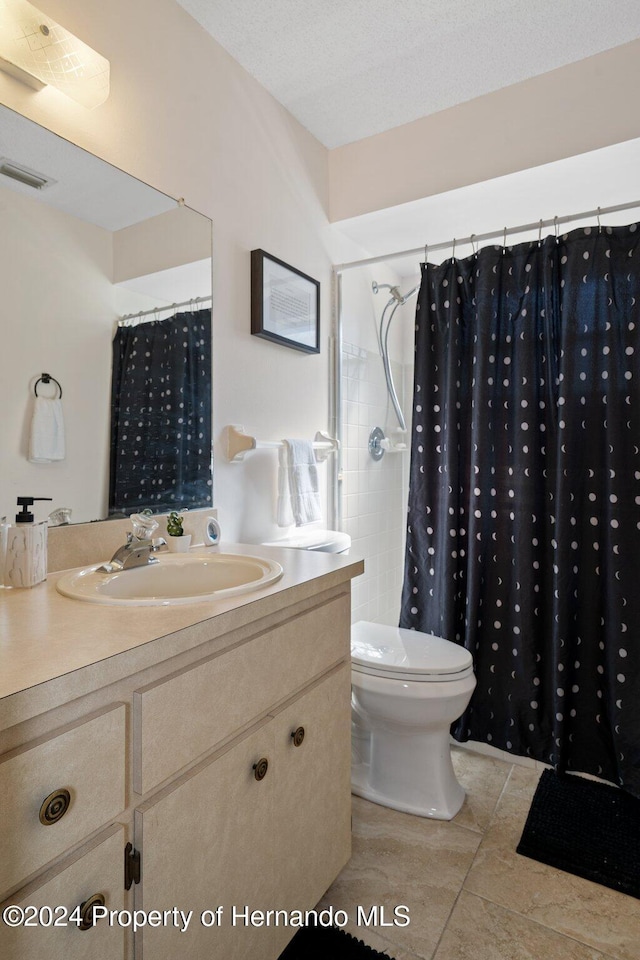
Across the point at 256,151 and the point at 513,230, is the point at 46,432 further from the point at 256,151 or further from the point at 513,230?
the point at 513,230

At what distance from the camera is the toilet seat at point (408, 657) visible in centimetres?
160

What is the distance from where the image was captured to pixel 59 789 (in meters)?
0.64

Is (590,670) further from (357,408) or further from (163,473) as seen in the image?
(163,473)

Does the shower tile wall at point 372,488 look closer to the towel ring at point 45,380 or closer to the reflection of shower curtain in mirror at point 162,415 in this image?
the reflection of shower curtain in mirror at point 162,415

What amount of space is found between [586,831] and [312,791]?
990 millimetres

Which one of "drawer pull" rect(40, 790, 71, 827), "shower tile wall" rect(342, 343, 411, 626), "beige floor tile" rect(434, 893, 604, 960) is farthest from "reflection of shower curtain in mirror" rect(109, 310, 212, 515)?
"beige floor tile" rect(434, 893, 604, 960)

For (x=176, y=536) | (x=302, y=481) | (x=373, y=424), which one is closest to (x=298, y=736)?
(x=176, y=536)

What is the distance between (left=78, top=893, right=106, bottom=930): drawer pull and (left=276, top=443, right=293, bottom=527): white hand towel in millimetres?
1235

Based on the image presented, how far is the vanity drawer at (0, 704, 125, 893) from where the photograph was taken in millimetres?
587

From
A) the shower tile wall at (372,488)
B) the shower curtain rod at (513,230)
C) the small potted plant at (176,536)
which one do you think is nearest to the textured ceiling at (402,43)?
the shower curtain rod at (513,230)

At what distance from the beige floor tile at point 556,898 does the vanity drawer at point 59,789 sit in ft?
3.79

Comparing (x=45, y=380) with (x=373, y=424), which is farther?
(x=373, y=424)

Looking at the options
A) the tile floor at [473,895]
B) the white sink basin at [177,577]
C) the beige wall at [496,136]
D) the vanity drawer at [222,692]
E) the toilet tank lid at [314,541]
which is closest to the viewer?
the vanity drawer at [222,692]

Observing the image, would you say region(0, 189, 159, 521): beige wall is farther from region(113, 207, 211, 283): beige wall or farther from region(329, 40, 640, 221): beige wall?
region(329, 40, 640, 221): beige wall
